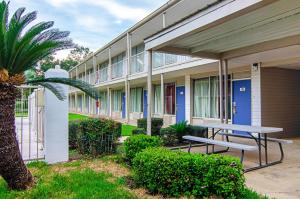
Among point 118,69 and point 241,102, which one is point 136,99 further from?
point 241,102

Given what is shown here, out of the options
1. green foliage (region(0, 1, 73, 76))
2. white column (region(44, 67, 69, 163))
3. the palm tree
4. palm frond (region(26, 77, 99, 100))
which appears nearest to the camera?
the palm tree

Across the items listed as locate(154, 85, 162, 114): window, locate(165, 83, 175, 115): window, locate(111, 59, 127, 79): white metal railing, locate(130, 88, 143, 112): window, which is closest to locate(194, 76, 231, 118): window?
locate(165, 83, 175, 115): window

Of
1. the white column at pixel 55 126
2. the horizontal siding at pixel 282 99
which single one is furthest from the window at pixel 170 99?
the white column at pixel 55 126

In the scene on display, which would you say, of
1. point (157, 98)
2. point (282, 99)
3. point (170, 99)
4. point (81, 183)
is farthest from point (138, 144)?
point (157, 98)

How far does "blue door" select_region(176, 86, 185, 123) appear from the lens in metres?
16.0

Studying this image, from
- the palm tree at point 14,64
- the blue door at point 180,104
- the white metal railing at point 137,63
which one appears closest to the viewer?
the palm tree at point 14,64

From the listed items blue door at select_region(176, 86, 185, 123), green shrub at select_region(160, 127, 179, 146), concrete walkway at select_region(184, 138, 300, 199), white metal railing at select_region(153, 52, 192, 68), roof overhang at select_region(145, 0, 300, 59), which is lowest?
concrete walkway at select_region(184, 138, 300, 199)

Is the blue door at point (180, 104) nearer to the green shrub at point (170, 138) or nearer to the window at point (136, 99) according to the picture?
the window at point (136, 99)

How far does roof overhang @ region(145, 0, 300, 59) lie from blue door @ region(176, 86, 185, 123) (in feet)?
21.7

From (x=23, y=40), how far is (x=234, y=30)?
15.9ft

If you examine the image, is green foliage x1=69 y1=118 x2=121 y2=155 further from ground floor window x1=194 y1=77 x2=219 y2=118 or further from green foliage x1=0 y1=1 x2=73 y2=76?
ground floor window x1=194 y1=77 x2=219 y2=118

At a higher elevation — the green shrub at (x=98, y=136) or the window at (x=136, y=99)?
the window at (x=136, y=99)

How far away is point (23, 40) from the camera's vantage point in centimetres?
507

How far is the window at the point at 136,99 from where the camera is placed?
71.5ft
